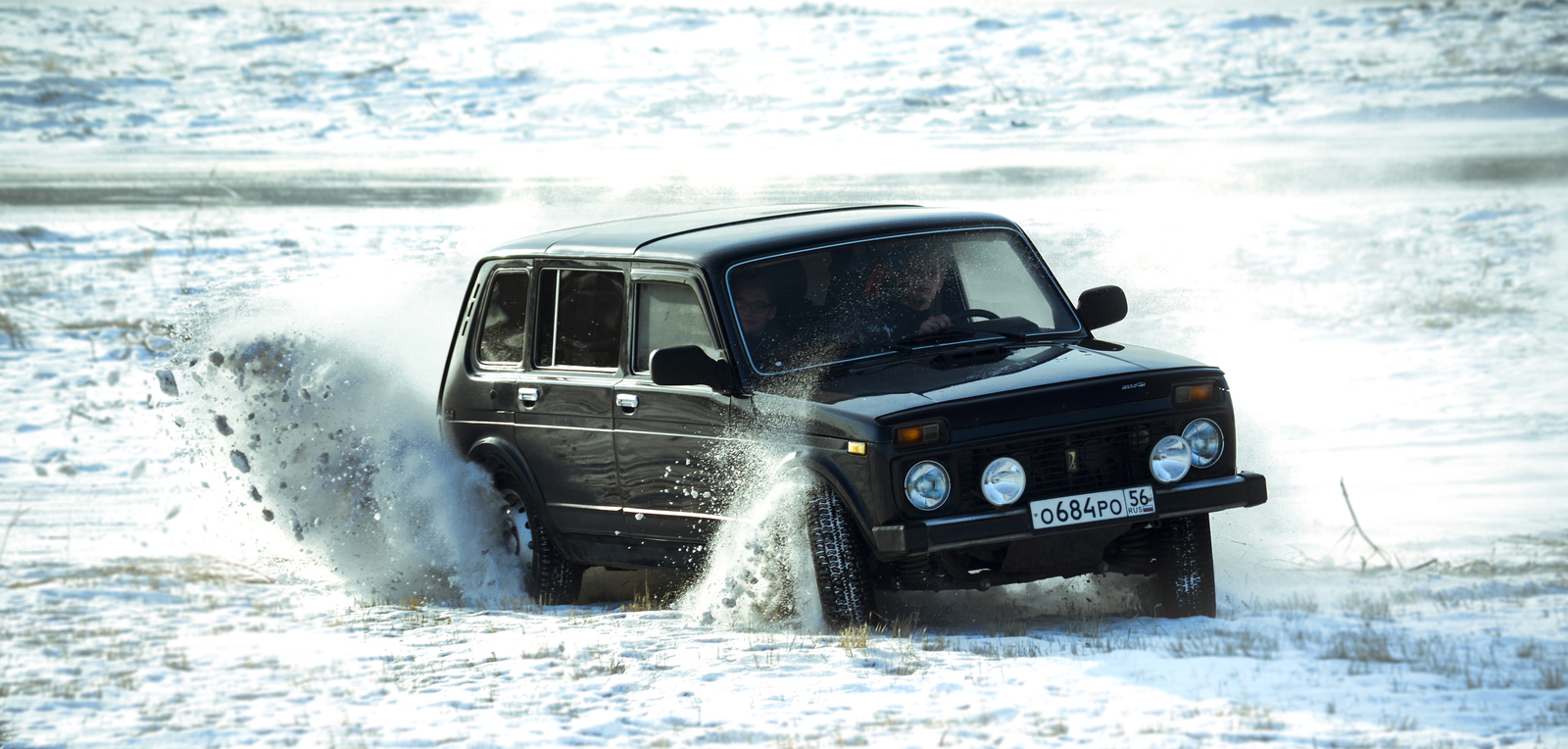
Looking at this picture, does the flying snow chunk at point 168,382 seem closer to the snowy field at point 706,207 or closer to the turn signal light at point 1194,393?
the snowy field at point 706,207

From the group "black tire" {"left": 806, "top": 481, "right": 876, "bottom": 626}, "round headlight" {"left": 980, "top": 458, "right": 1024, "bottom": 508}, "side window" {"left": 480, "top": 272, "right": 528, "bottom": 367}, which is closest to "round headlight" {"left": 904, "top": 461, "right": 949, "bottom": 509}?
"round headlight" {"left": 980, "top": 458, "right": 1024, "bottom": 508}

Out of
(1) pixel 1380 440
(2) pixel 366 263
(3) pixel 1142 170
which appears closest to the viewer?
(1) pixel 1380 440

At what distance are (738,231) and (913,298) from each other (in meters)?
0.86

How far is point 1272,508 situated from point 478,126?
16.6m

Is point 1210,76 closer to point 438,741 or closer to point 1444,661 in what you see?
point 1444,661

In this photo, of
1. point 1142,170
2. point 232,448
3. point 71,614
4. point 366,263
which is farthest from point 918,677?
point 1142,170

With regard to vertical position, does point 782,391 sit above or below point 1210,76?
below

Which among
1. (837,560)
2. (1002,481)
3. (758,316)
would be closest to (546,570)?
(758,316)

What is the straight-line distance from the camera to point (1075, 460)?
5.84 metres

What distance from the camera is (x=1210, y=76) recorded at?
23828 millimetres

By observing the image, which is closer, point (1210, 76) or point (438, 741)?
point (438, 741)

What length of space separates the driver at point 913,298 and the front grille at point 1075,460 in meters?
0.93

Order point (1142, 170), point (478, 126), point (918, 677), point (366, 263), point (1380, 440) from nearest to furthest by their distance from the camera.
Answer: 1. point (918, 677)
2. point (1380, 440)
3. point (366, 263)
4. point (1142, 170)
5. point (478, 126)

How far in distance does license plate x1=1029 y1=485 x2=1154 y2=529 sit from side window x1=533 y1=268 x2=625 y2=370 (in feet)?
7.12
